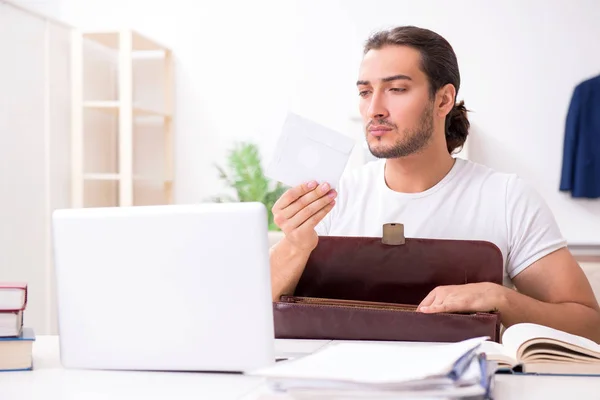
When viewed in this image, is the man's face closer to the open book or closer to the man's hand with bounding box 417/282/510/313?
the man's hand with bounding box 417/282/510/313

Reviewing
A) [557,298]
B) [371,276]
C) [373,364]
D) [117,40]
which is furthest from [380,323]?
[117,40]

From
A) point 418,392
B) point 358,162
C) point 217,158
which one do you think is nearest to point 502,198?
point 418,392

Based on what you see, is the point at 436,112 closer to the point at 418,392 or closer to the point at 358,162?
the point at 418,392

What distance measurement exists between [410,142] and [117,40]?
2.75m

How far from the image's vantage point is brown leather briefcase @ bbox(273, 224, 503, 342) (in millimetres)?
1526

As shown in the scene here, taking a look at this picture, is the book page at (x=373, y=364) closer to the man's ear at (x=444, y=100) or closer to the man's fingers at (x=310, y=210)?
the man's fingers at (x=310, y=210)

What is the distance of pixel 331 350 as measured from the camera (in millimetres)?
1122

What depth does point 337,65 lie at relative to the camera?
14.7 ft

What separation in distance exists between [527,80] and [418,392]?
3.67 m

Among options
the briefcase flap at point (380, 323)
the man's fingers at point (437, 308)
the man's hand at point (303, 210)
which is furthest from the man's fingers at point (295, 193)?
the man's fingers at point (437, 308)

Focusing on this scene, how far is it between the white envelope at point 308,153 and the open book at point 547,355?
487 mm

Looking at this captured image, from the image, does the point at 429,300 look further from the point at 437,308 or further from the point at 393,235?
the point at 393,235

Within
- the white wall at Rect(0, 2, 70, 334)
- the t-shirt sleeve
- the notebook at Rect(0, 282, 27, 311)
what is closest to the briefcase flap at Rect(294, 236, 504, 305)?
the t-shirt sleeve

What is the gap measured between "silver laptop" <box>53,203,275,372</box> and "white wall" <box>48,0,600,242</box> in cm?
307
